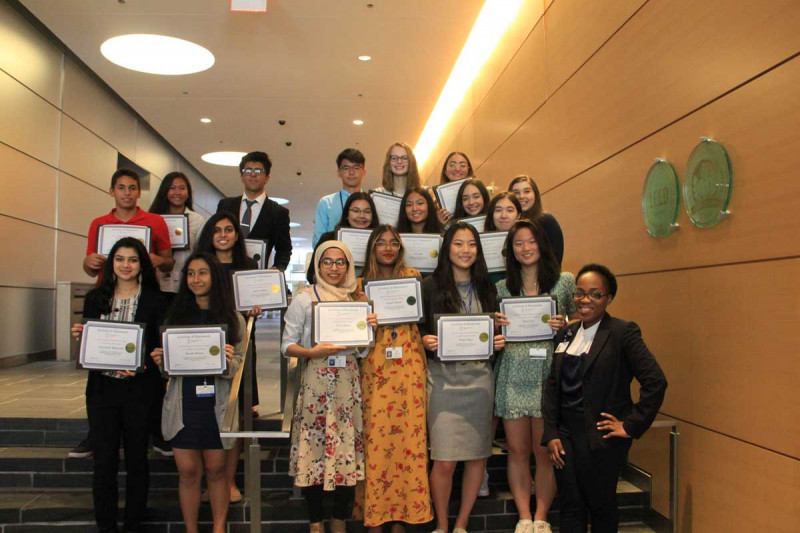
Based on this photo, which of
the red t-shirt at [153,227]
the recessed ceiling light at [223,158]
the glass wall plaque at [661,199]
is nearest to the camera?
the glass wall plaque at [661,199]

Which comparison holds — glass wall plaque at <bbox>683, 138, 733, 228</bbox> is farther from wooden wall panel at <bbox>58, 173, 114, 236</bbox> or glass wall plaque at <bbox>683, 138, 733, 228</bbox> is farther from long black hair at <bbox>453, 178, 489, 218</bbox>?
wooden wall panel at <bbox>58, 173, 114, 236</bbox>

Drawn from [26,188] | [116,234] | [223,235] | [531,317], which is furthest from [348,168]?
[26,188]

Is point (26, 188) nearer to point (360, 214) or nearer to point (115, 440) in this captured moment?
point (115, 440)

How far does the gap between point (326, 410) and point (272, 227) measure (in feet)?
5.79

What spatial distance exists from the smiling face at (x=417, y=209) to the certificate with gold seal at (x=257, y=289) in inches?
34.9

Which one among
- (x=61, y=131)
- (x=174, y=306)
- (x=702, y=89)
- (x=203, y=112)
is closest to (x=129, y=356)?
(x=174, y=306)

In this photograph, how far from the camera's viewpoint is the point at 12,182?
292 inches

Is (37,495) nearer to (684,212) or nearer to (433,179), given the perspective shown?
(684,212)

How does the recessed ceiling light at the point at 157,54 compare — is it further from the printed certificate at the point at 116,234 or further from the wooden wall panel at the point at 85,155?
the printed certificate at the point at 116,234

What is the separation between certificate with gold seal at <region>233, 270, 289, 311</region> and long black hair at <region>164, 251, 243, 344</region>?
0.71ft

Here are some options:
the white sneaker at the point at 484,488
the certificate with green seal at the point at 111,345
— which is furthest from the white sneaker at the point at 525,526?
the certificate with green seal at the point at 111,345

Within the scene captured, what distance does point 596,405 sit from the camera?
2730 mm

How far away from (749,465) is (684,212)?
1269 mm

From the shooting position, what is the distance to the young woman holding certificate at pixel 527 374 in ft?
10.5
